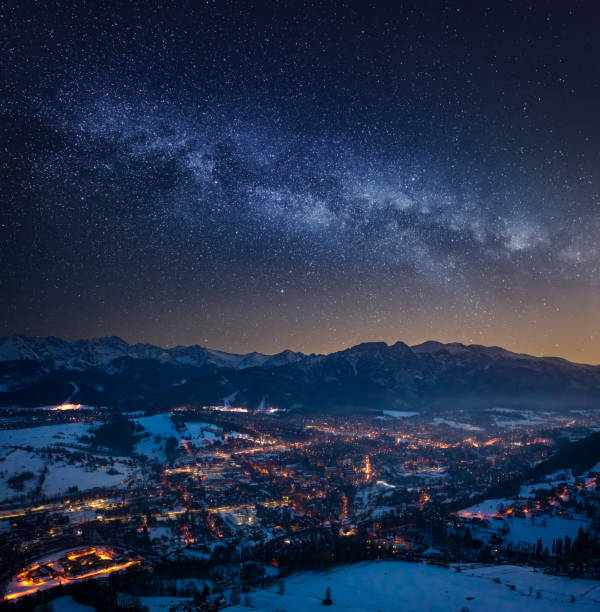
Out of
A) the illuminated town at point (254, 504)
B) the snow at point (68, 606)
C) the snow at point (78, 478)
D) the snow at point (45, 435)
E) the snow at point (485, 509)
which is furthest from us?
the snow at point (45, 435)

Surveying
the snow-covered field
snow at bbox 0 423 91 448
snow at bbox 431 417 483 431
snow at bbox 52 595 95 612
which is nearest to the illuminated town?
snow at bbox 0 423 91 448

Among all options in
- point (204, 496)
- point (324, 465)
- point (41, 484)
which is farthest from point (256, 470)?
point (41, 484)

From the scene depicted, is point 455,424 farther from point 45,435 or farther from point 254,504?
point 45,435

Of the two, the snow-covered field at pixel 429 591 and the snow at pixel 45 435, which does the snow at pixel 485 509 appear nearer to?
the snow-covered field at pixel 429 591

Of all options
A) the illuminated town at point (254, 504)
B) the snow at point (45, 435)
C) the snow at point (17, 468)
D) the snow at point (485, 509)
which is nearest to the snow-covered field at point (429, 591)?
the illuminated town at point (254, 504)

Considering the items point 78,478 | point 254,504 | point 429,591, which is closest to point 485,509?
point 429,591

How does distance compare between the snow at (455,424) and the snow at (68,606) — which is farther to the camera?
the snow at (455,424)

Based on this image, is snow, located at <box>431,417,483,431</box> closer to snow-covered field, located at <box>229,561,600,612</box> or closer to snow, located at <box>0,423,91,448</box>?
snow, located at <box>0,423,91,448</box>

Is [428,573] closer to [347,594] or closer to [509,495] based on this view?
[347,594]

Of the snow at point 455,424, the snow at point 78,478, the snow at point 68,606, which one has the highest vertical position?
the snow at point 455,424
